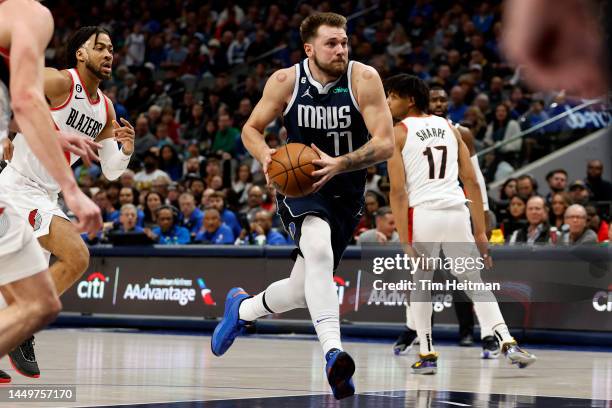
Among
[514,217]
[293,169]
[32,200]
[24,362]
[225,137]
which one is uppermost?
[225,137]

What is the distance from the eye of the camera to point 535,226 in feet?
37.7

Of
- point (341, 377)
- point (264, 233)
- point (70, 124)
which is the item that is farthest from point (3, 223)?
point (264, 233)

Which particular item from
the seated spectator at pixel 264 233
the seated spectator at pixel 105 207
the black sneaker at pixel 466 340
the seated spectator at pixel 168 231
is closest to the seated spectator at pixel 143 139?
the seated spectator at pixel 105 207

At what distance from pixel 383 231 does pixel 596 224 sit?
2.51 meters

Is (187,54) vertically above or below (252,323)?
above

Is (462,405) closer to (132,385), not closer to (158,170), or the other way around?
(132,385)

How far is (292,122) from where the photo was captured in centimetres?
627

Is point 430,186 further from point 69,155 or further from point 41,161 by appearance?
point 41,161

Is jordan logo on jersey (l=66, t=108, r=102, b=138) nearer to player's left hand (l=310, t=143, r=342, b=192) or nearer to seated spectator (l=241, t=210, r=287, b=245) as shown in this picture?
player's left hand (l=310, t=143, r=342, b=192)

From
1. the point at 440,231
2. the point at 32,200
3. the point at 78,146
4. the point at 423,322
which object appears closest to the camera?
the point at 78,146

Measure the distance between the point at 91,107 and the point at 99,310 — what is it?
707 centimetres

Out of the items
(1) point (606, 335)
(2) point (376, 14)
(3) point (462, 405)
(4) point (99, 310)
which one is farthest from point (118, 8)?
(3) point (462, 405)

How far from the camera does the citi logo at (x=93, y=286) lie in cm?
1347

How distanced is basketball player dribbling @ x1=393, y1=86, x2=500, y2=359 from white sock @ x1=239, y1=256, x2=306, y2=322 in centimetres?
271
